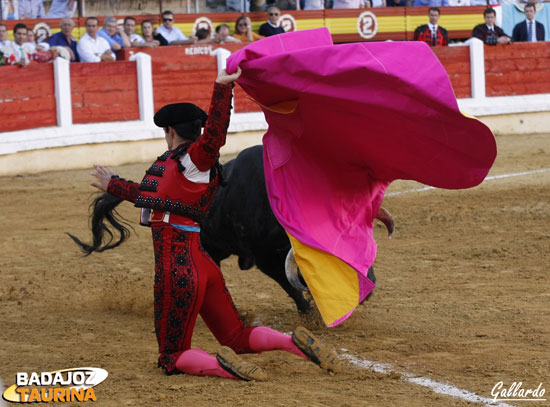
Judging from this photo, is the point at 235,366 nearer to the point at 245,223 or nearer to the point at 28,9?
the point at 245,223

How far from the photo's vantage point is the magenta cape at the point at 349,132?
3191 mm

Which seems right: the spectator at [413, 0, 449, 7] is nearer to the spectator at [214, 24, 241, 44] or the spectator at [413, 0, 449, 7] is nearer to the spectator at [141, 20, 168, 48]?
the spectator at [214, 24, 241, 44]

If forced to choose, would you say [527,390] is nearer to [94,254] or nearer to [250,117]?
[94,254]

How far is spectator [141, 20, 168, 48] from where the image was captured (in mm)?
11359

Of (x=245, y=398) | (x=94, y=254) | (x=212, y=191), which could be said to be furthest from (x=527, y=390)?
(x=94, y=254)

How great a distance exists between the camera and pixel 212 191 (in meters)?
3.51

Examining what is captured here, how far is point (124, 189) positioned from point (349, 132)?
906 mm

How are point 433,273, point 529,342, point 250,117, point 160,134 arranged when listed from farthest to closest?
point 250,117, point 160,134, point 433,273, point 529,342

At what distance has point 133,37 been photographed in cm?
1158

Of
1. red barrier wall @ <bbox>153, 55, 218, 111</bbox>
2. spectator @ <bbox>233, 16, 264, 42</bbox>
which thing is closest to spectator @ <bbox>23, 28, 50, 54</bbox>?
red barrier wall @ <bbox>153, 55, 218, 111</bbox>

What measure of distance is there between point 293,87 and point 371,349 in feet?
3.99

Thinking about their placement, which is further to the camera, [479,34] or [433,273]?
[479,34]

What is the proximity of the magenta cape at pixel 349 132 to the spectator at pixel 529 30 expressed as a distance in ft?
33.7

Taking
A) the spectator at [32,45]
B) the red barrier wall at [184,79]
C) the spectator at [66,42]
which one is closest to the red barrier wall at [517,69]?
the red barrier wall at [184,79]
